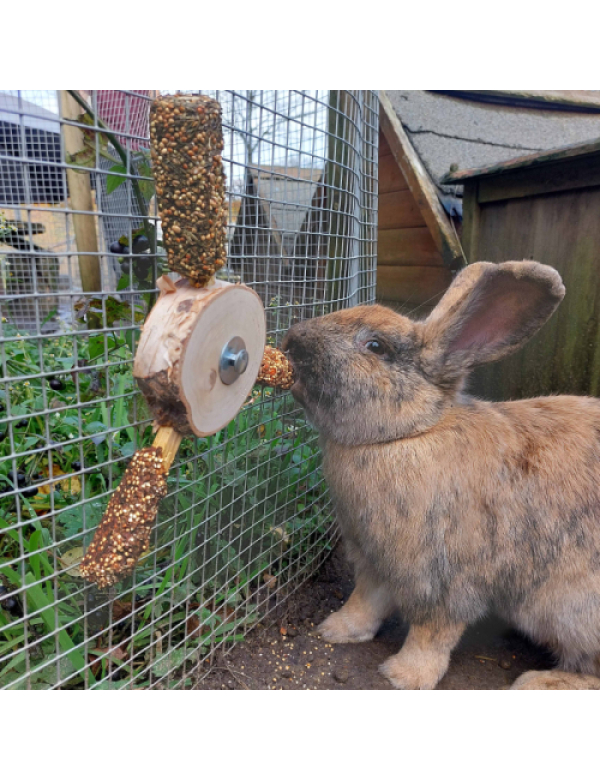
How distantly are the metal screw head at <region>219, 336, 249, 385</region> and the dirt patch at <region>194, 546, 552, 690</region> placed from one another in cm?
107

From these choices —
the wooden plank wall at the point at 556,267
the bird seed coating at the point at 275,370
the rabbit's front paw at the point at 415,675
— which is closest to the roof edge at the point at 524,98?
the wooden plank wall at the point at 556,267

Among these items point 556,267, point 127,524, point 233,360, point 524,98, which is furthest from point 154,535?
point 524,98

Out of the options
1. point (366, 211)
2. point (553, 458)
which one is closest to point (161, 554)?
point (553, 458)

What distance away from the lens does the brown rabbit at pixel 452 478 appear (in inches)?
71.5

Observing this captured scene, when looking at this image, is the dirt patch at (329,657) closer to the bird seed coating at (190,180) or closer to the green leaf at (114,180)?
the bird seed coating at (190,180)

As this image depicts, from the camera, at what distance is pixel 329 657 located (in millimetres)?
2018

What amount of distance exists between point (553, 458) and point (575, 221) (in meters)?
1.69

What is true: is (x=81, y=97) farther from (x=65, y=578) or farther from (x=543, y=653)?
(x=543, y=653)

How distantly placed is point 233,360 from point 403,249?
308 cm

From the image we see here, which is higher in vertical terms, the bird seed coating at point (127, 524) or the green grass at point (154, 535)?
the bird seed coating at point (127, 524)

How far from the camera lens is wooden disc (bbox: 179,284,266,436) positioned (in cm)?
124

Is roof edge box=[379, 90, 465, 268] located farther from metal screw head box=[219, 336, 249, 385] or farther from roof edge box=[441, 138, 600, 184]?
metal screw head box=[219, 336, 249, 385]

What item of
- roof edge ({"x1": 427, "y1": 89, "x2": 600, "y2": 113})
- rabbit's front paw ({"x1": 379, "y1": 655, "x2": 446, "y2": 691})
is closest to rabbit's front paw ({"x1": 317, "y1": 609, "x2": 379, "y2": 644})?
rabbit's front paw ({"x1": 379, "y1": 655, "x2": 446, "y2": 691})

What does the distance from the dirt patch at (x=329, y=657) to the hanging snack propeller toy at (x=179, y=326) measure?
2.78 ft
